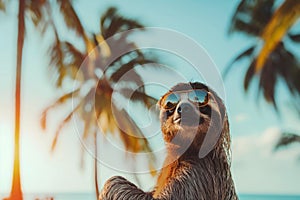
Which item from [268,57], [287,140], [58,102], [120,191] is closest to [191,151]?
[120,191]

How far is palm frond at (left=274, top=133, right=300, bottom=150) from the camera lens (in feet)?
34.0

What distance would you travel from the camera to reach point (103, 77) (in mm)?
9836

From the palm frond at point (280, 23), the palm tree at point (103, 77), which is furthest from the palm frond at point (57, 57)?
the palm frond at point (280, 23)

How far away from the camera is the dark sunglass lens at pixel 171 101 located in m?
2.31

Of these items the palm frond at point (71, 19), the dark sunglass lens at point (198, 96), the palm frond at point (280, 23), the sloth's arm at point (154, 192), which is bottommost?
the sloth's arm at point (154, 192)

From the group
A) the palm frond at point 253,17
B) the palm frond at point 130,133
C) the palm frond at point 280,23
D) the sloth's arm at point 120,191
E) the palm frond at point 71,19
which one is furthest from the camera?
the palm frond at point 71,19

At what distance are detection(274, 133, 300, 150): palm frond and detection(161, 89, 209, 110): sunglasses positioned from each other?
27.7ft

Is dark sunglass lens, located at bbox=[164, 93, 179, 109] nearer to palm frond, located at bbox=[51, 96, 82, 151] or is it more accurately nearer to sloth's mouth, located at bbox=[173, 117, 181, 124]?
sloth's mouth, located at bbox=[173, 117, 181, 124]

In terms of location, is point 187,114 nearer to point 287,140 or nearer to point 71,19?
point 71,19

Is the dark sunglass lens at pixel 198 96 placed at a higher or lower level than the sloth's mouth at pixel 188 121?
higher

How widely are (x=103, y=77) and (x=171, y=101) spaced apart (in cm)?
758

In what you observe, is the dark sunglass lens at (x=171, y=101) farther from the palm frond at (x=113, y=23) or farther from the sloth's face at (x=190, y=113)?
the palm frond at (x=113, y=23)

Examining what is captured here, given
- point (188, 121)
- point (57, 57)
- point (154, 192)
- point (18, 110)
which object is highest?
point (57, 57)

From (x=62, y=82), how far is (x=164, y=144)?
7.45 meters
